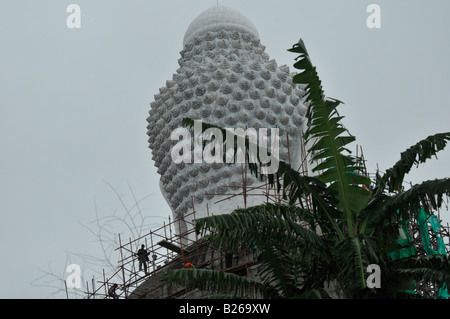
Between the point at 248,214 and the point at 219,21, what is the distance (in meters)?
12.0

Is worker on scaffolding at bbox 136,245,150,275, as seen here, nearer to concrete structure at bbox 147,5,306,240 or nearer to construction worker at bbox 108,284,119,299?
construction worker at bbox 108,284,119,299

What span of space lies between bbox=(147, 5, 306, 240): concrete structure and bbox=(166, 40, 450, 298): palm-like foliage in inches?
274

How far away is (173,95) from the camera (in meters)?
24.2

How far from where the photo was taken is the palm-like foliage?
14.0 metres

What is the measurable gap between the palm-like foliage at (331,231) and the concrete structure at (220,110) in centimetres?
696

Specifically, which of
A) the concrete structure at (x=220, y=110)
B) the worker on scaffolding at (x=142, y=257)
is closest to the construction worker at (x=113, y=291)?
the worker on scaffolding at (x=142, y=257)

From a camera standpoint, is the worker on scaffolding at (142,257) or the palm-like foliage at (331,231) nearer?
the palm-like foliage at (331,231)

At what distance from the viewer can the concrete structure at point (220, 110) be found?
22609mm

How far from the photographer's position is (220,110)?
23000 mm

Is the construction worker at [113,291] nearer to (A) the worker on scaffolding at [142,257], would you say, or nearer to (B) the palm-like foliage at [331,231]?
(A) the worker on scaffolding at [142,257]

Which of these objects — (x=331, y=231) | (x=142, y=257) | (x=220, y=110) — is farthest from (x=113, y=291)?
(x=331, y=231)

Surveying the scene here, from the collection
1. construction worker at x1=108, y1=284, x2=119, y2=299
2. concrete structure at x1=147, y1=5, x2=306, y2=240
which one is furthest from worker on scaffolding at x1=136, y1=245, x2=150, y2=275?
concrete structure at x1=147, y1=5, x2=306, y2=240

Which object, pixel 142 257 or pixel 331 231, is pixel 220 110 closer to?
pixel 142 257
